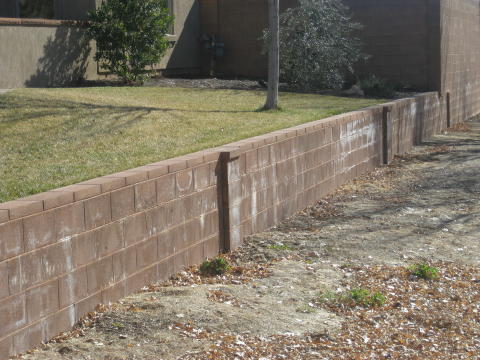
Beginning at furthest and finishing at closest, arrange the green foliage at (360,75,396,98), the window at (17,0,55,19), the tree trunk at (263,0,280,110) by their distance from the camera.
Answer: the window at (17,0,55,19) → the green foliage at (360,75,396,98) → the tree trunk at (263,0,280,110)

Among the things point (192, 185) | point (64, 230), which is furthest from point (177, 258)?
point (64, 230)

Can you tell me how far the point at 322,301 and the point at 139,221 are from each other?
5.50 feet

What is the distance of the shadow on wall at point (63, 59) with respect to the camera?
50.0 ft

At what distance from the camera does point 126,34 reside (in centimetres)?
1581

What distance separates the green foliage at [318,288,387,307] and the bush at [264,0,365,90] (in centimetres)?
1167

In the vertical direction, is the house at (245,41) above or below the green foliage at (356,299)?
above

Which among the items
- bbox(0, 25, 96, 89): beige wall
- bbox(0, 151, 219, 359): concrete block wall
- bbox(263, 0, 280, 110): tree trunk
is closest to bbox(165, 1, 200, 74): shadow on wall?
bbox(0, 25, 96, 89): beige wall

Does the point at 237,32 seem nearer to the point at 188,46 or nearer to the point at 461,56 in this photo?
the point at 188,46

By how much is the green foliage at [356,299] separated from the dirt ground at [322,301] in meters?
0.02

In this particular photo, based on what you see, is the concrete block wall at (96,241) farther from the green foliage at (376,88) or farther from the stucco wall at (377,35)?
the stucco wall at (377,35)

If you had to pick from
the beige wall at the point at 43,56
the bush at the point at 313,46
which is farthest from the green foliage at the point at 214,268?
the bush at the point at 313,46

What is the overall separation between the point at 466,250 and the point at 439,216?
1.58m

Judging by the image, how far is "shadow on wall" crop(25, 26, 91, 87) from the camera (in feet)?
50.0

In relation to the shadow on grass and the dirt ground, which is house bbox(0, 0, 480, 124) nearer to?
the shadow on grass
